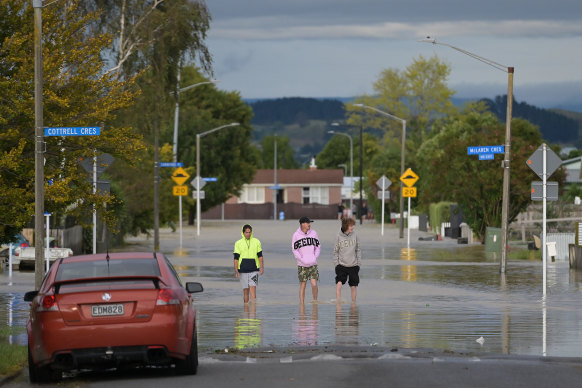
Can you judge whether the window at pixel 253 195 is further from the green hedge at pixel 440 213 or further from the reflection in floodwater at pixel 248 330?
the reflection in floodwater at pixel 248 330

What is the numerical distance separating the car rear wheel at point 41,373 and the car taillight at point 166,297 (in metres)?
1.30

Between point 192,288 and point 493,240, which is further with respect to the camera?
point 493,240

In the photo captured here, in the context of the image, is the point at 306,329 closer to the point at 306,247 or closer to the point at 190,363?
the point at 306,247

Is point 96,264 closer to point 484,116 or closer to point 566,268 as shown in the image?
point 566,268

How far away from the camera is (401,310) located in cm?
2084

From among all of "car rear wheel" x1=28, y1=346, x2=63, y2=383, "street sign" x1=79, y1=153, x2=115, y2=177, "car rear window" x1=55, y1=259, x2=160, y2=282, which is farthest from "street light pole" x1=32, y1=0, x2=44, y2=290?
"car rear wheel" x1=28, y1=346, x2=63, y2=383

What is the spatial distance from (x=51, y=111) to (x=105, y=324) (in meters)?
10.7

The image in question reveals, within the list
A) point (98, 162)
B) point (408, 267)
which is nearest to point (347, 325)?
point (98, 162)

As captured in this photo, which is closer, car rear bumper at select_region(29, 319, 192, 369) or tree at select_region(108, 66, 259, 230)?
car rear bumper at select_region(29, 319, 192, 369)

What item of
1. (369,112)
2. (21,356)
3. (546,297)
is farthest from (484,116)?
(21,356)

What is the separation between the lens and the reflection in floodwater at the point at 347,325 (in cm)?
1598

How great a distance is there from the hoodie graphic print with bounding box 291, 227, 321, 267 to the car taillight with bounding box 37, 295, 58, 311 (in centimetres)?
1012

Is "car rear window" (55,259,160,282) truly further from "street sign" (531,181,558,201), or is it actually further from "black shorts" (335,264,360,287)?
"street sign" (531,181,558,201)

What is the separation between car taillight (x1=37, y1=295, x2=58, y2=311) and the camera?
12.1 meters
